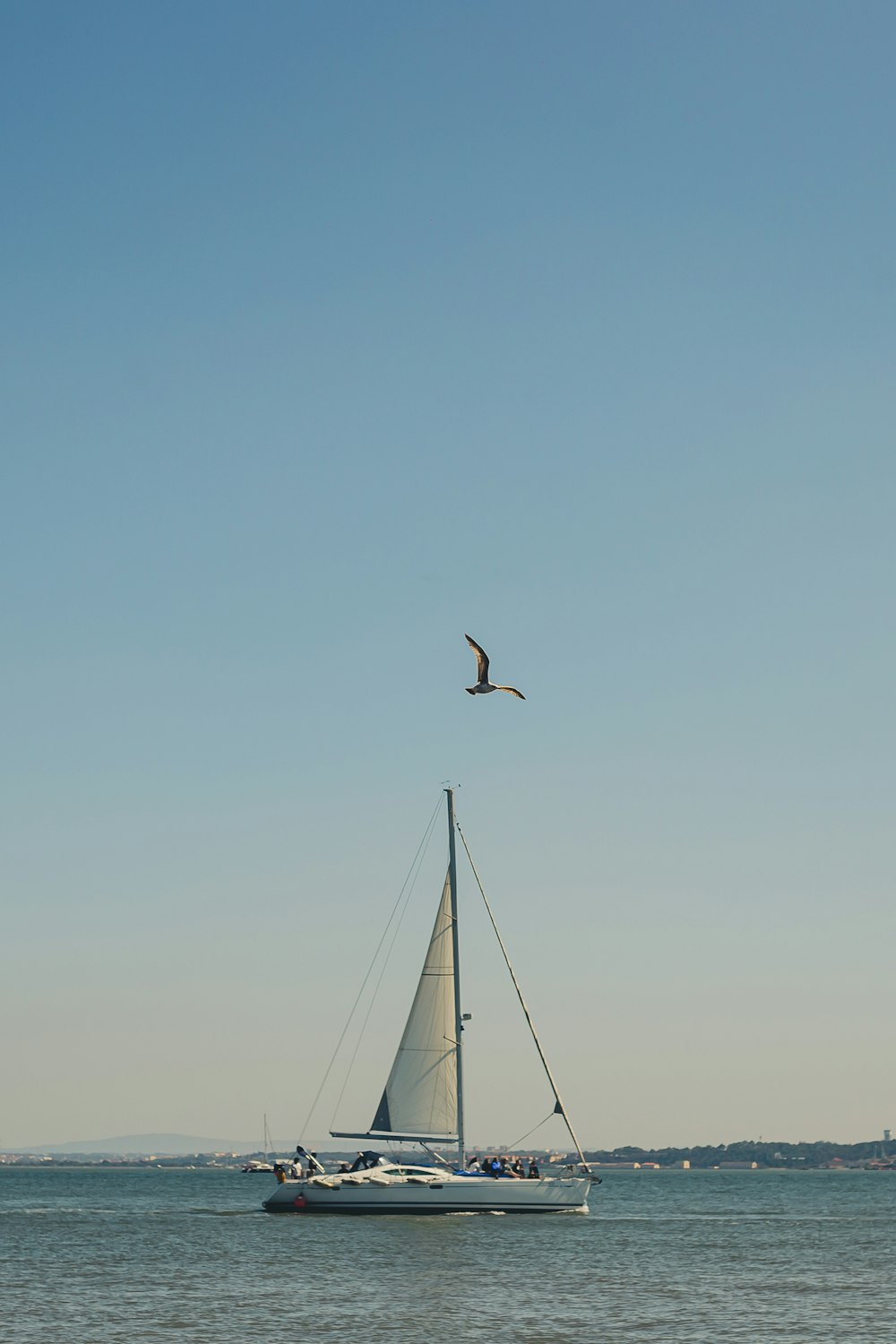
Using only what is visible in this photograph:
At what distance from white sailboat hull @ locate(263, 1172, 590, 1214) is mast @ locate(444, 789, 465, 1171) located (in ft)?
8.49

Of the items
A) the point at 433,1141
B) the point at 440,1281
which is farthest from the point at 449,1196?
the point at 440,1281

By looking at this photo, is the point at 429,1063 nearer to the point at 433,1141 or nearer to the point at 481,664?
the point at 433,1141

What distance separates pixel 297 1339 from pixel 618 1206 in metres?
Result: 90.1

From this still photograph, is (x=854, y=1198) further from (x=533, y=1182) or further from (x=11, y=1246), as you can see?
(x=11, y=1246)

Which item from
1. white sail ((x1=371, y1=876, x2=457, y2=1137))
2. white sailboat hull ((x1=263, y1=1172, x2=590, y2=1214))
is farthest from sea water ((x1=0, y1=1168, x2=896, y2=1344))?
white sail ((x1=371, y1=876, x2=457, y2=1137))

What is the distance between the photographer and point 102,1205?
116 m

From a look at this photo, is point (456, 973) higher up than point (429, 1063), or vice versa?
point (456, 973)

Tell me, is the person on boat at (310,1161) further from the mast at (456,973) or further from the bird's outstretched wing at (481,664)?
the bird's outstretched wing at (481,664)

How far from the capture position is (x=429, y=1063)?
7150 cm

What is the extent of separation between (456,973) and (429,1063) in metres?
4.30

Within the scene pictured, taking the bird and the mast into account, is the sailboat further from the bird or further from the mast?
the bird

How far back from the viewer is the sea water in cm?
3600

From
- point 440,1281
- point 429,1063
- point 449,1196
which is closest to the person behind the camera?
point 440,1281

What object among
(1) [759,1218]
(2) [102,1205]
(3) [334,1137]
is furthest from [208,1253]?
(2) [102,1205]
